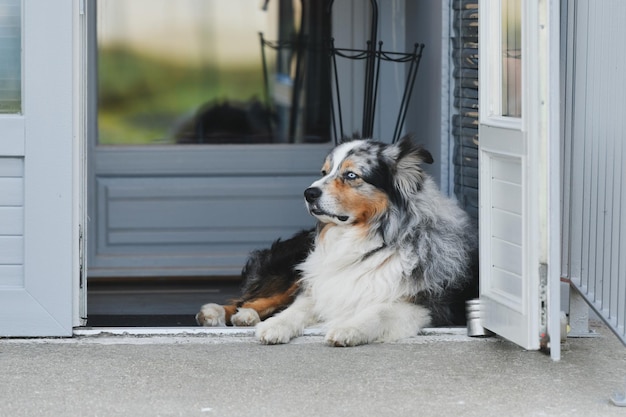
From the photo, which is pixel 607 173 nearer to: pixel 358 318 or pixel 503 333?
pixel 503 333

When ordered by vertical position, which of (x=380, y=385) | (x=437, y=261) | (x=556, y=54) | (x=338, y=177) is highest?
(x=556, y=54)

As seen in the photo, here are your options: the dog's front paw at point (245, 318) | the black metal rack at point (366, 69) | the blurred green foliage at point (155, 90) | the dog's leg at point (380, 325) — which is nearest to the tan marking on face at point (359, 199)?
the dog's leg at point (380, 325)

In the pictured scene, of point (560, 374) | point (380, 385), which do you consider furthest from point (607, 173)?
point (380, 385)

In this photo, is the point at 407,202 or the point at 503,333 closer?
the point at 503,333

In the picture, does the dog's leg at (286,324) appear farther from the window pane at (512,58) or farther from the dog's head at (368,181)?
the window pane at (512,58)

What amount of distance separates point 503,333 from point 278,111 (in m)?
2.90

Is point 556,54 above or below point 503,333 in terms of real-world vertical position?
above

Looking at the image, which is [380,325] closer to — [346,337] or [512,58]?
[346,337]

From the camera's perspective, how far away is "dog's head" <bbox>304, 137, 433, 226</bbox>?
205 inches

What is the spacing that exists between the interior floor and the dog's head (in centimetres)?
112

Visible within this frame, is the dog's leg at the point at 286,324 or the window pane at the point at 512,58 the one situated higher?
the window pane at the point at 512,58

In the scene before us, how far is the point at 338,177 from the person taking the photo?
5.22 m

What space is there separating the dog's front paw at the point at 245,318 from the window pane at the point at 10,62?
1.38 metres

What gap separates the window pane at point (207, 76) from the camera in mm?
7195
